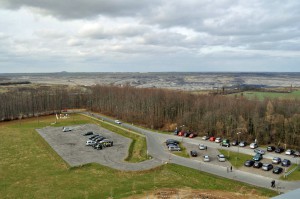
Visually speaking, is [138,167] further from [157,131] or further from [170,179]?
[157,131]

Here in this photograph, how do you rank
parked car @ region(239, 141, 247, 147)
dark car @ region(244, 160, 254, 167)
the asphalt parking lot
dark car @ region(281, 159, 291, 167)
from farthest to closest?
parked car @ region(239, 141, 247, 147) < the asphalt parking lot < dark car @ region(281, 159, 291, 167) < dark car @ region(244, 160, 254, 167)

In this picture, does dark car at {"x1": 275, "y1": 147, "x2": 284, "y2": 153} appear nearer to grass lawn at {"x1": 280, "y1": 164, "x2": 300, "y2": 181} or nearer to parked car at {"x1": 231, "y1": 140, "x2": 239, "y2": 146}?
parked car at {"x1": 231, "y1": 140, "x2": 239, "y2": 146}

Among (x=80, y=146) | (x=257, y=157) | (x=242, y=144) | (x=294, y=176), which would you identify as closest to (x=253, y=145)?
(x=242, y=144)

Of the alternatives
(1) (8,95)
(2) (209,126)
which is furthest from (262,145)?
(1) (8,95)

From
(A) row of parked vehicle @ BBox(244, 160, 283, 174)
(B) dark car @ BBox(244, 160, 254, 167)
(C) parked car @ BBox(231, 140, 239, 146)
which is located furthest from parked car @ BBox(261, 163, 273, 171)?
(C) parked car @ BBox(231, 140, 239, 146)

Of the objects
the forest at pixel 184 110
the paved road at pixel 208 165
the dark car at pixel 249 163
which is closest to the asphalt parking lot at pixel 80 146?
the paved road at pixel 208 165

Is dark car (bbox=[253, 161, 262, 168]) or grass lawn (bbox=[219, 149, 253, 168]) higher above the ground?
dark car (bbox=[253, 161, 262, 168])
